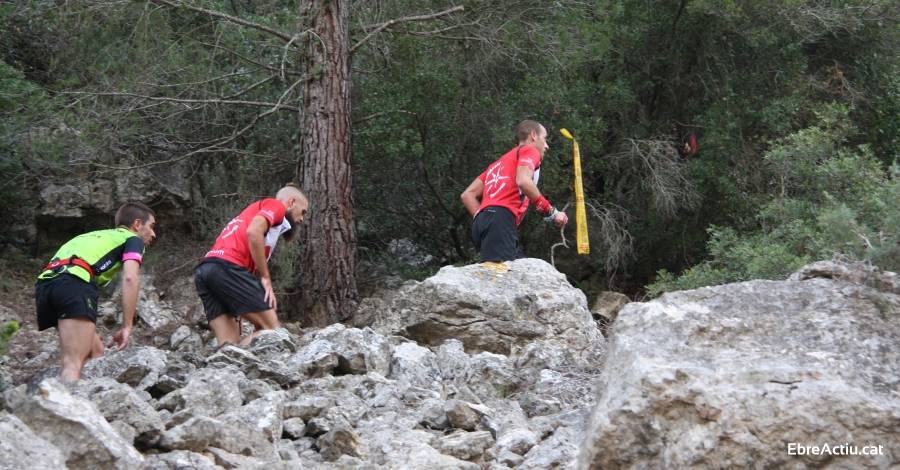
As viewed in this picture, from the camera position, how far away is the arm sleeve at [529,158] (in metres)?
8.34

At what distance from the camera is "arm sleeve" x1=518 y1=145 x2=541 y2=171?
834cm

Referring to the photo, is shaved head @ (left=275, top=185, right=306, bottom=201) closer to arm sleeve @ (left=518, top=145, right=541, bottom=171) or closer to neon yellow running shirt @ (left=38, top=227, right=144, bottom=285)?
neon yellow running shirt @ (left=38, top=227, right=144, bottom=285)

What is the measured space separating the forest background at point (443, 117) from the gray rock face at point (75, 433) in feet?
21.7

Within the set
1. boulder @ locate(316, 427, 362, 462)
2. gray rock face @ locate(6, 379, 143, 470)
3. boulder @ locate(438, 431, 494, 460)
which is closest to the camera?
gray rock face @ locate(6, 379, 143, 470)

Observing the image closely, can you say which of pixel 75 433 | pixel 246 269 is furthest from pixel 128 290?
pixel 75 433

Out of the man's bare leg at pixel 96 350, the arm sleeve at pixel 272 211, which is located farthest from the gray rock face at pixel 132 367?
the arm sleeve at pixel 272 211

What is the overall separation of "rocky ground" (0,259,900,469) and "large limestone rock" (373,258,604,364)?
0.04 meters

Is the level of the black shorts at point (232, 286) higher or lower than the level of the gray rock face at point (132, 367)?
higher

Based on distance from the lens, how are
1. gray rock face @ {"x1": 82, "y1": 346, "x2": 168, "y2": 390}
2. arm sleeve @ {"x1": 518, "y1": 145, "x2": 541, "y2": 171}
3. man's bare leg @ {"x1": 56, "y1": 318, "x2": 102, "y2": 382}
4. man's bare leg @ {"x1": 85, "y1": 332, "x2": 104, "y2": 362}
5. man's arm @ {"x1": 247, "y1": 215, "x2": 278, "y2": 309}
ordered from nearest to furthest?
1. gray rock face @ {"x1": 82, "y1": 346, "x2": 168, "y2": 390}
2. man's bare leg @ {"x1": 56, "y1": 318, "x2": 102, "y2": 382}
3. man's bare leg @ {"x1": 85, "y1": 332, "x2": 104, "y2": 362}
4. man's arm @ {"x1": 247, "y1": 215, "x2": 278, "y2": 309}
5. arm sleeve @ {"x1": 518, "y1": 145, "x2": 541, "y2": 171}

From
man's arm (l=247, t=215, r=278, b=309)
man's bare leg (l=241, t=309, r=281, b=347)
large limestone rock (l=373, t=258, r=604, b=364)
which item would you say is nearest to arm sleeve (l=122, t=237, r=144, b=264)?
man's arm (l=247, t=215, r=278, b=309)

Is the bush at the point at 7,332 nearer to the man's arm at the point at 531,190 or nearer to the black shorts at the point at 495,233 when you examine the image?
the man's arm at the point at 531,190

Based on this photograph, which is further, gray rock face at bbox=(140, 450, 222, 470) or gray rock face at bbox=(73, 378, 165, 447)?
gray rock face at bbox=(73, 378, 165, 447)

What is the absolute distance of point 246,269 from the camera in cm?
762

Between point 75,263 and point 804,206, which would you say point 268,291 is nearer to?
point 75,263
